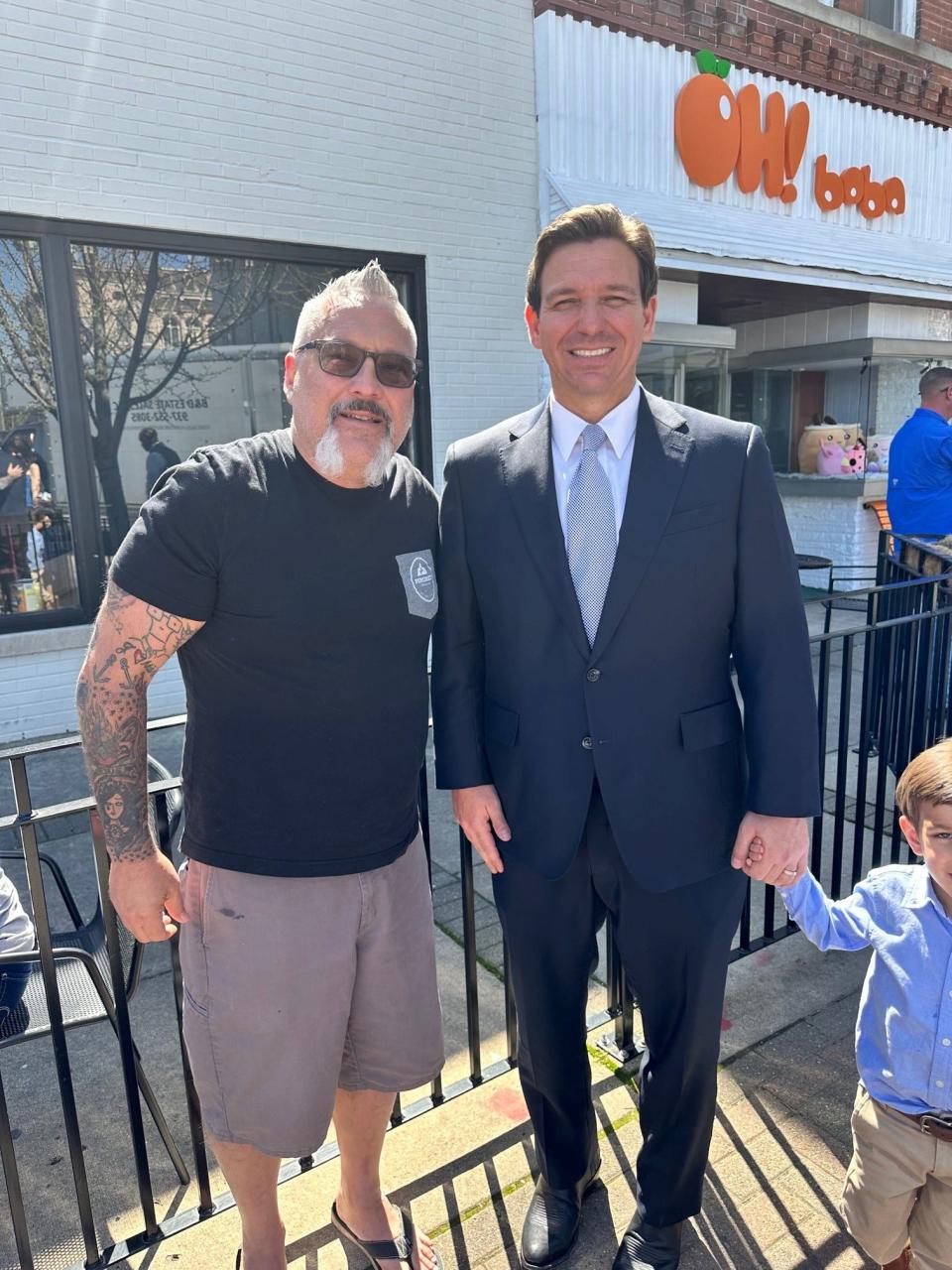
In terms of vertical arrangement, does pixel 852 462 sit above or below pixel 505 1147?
above

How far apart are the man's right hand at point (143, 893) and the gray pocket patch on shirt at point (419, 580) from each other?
71 centimetres

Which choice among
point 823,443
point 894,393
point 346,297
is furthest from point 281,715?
point 894,393

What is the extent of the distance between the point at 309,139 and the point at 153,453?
97.4 inches

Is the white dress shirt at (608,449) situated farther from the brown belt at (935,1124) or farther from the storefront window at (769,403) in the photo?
the storefront window at (769,403)

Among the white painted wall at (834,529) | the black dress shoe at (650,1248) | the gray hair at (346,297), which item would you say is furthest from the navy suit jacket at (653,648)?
the white painted wall at (834,529)

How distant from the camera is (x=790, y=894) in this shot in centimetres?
211

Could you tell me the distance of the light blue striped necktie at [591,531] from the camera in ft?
6.34

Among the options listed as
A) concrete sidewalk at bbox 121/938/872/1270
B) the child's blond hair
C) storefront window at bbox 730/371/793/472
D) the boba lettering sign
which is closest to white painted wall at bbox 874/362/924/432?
storefront window at bbox 730/371/793/472

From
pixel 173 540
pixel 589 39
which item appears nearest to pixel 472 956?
pixel 173 540

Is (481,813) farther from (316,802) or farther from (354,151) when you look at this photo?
(354,151)

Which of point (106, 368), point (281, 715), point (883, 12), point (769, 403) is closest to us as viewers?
point (281, 715)

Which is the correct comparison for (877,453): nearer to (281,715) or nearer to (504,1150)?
(504,1150)

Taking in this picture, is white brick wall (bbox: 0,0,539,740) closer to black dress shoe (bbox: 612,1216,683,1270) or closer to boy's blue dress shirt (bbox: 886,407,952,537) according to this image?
boy's blue dress shirt (bbox: 886,407,952,537)

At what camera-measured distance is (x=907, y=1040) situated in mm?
2021
